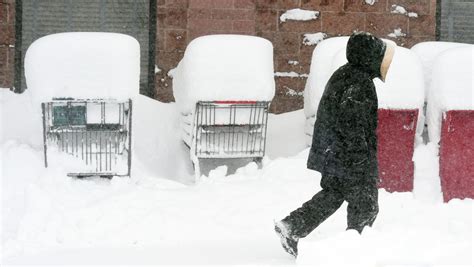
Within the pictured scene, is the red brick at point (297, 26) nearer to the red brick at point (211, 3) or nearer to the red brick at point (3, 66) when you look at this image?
the red brick at point (211, 3)

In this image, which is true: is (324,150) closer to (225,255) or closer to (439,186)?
(225,255)

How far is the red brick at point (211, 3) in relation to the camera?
10250 millimetres

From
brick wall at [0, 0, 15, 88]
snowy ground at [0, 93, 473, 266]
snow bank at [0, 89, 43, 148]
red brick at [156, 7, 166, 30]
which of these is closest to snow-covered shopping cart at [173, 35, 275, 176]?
snowy ground at [0, 93, 473, 266]

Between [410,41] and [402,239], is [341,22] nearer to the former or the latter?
[410,41]

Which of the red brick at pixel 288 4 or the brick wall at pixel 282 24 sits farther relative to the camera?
the red brick at pixel 288 4

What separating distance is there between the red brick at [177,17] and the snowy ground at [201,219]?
7.95ft

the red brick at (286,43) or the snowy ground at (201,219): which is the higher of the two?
the red brick at (286,43)

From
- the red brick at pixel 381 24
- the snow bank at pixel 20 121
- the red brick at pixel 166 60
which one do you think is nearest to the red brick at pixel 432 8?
the red brick at pixel 381 24

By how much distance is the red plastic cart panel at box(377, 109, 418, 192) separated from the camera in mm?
7195

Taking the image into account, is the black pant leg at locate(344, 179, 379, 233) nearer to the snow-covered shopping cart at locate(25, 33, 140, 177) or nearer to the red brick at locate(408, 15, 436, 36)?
the snow-covered shopping cart at locate(25, 33, 140, 177)

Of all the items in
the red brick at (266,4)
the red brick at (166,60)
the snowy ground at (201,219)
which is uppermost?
the red brick at (266,4)

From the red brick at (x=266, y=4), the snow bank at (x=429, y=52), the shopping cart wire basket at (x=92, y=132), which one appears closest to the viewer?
the shopping cart wire basket at (x=92, y=132)

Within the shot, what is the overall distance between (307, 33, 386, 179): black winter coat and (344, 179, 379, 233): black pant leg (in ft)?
0.28

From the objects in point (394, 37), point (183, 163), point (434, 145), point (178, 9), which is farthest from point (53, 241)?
point (394, 37)
